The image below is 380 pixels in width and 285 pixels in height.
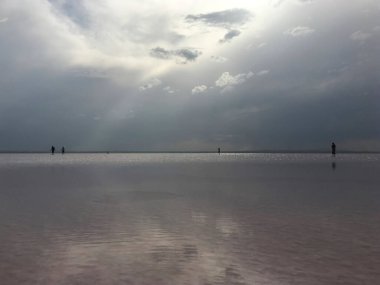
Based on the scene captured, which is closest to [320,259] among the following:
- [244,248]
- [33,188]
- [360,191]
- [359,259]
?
[359,259]

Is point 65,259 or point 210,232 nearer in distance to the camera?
point 65,259

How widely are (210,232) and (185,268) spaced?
4.12 metres

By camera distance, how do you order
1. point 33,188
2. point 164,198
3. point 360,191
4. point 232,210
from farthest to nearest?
point 33,188 < point 360,191 < point 164,198 < point 232,210

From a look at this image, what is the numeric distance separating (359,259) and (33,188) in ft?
72.5

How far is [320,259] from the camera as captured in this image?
33.1 ft

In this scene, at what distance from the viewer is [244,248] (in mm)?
11164

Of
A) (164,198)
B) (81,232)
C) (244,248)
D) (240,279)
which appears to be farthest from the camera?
(164,198)

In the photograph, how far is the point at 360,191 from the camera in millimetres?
25797

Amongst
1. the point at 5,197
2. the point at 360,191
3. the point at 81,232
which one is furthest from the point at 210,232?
the point at 360,191

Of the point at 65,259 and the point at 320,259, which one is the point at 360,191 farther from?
the point at 65,259

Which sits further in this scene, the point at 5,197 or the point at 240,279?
the point at 5,197

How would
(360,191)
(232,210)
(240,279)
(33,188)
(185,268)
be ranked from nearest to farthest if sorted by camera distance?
1. (240,279)
2. (185,268)
3. (232,210)
4. (360,191)
5. (33,188)

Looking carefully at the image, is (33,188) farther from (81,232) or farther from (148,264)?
(148,264)

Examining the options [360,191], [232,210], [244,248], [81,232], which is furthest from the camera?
[360,191]
